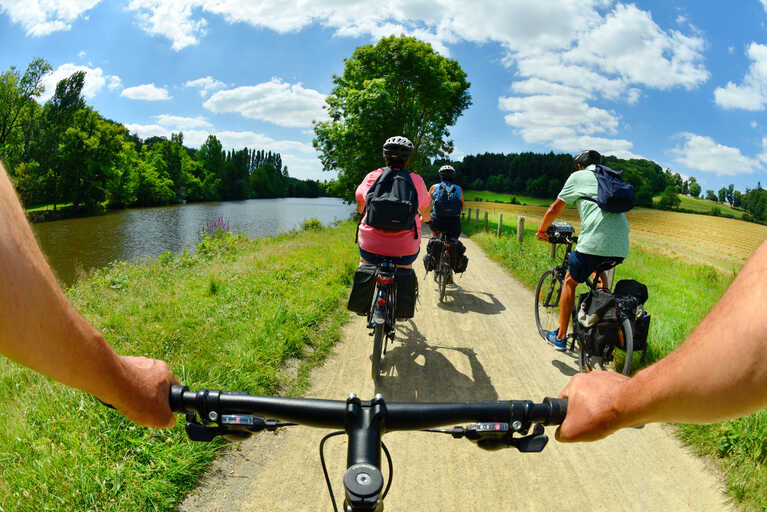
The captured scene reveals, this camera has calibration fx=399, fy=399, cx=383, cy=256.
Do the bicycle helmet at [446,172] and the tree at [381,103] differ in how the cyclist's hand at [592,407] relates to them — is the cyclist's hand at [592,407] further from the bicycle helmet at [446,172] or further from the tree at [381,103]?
the tree at [381,103]

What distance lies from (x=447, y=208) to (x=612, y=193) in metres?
3.65

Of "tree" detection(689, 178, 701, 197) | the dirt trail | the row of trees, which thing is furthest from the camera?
"tree" detection(689, 178, 701, 197)

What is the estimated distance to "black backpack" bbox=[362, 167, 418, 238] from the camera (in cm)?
414

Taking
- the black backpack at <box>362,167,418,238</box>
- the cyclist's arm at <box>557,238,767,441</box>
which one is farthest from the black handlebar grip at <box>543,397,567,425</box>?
Result: the black backpack at <box>362,167,418,238</box>

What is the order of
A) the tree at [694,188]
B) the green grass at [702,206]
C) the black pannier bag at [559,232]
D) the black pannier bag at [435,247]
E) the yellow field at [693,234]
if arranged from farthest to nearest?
1. the tree at [694,188]
2. the green grass at [702,206]
3. the yellow field at [693,234]
4. the black pannier bag at [435,247]
5. the black pannier bag at [559,232]

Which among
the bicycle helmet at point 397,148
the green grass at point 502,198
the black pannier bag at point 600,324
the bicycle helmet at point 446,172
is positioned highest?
the green grass at point 502,198

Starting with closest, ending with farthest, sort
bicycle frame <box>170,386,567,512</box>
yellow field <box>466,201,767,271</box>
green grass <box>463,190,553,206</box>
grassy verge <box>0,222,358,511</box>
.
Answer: bicycle frame <box>170,386,567,512</box>
grassy verge <box>0,222,358,511</box>
yellow field <box>466,201,767,271</box>
green grass <box>463,190,553,206</box>

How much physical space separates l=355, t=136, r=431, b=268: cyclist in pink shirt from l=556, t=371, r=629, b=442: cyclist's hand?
10.8ft

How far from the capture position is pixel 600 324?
13.0 feet

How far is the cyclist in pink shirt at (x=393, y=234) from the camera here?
439 cm

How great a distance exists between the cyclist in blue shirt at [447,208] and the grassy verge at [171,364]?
2231mm

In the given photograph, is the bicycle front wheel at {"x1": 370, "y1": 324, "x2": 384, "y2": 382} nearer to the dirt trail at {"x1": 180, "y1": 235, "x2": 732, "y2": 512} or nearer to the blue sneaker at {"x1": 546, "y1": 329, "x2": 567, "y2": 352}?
the dirt trail at {"x1": 180, "y1": 235, "x2": 732, "y2": 512}

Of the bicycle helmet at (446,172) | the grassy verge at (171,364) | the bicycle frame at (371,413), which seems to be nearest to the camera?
the bicycle frame at (371,413)

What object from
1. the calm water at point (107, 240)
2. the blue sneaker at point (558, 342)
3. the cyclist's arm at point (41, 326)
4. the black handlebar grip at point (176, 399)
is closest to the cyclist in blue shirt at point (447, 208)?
the blue sneaker at point (558, 342)
